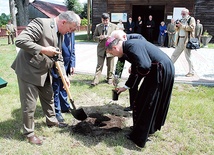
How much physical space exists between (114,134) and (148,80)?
107cm

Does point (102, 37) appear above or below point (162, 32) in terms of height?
below

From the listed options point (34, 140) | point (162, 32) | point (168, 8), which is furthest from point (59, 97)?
point (168, 8)

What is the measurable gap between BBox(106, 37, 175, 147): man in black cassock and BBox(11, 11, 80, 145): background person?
0.66m

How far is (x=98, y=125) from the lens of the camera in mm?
3713

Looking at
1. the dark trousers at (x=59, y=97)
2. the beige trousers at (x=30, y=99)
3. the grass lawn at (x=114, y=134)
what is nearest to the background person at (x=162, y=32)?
the grass lawn at (x=114, y=134)

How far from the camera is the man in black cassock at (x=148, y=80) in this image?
2791 millimetres

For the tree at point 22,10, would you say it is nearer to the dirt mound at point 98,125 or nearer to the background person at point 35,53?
the dirt mound at point 98,125

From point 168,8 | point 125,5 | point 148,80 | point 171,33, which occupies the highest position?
point 125,5

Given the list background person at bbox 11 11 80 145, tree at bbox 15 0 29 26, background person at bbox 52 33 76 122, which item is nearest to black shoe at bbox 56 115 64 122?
background person at bbox 52 33 76 122

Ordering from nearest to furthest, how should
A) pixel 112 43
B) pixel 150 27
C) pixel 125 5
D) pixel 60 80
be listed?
pixel 112 43
pixel 60 80
pixel 150 27
pixel 125 5

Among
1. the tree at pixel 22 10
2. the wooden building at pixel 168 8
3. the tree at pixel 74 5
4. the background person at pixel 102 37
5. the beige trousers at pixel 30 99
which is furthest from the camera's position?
the tree at pixel 74 5

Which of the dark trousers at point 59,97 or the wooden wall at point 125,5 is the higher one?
the wooden wall at point 125,5

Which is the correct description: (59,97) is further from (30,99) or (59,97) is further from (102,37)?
(102,37)

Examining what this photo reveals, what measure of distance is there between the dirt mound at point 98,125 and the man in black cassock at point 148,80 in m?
0.52
